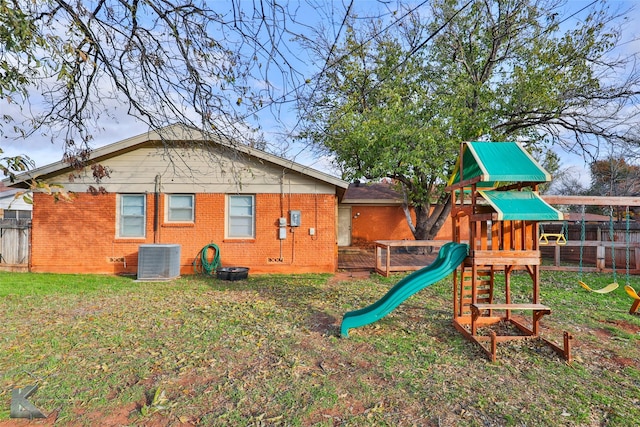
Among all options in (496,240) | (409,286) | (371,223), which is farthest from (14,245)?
(371,223)

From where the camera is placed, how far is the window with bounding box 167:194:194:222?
10.4 metres

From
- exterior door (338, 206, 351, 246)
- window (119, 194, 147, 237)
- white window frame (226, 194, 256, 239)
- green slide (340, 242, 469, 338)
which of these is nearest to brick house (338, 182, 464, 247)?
exterior door (338, 206, 351, 246)

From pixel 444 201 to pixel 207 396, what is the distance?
12.3 metres

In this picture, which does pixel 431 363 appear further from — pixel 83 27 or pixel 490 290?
pixel 83 27

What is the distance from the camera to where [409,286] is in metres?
4.95

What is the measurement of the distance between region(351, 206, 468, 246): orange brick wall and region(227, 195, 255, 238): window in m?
9.07

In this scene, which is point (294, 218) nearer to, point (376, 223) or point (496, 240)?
point (496, 240)

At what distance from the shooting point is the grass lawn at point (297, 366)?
3074 millimetres

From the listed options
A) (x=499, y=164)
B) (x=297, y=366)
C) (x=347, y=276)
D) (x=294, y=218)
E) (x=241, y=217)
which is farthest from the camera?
(x=241, y=217)

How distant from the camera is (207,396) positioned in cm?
336

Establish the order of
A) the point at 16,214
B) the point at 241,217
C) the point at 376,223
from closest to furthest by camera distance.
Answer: the point at 241,217
the point at 376,223
the point at 16,214

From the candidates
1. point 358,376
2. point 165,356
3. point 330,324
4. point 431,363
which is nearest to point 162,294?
point 165,356

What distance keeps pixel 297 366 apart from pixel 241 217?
7070mm

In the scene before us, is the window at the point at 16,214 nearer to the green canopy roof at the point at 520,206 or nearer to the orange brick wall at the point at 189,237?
the orange brick wall at the point at 189,237
